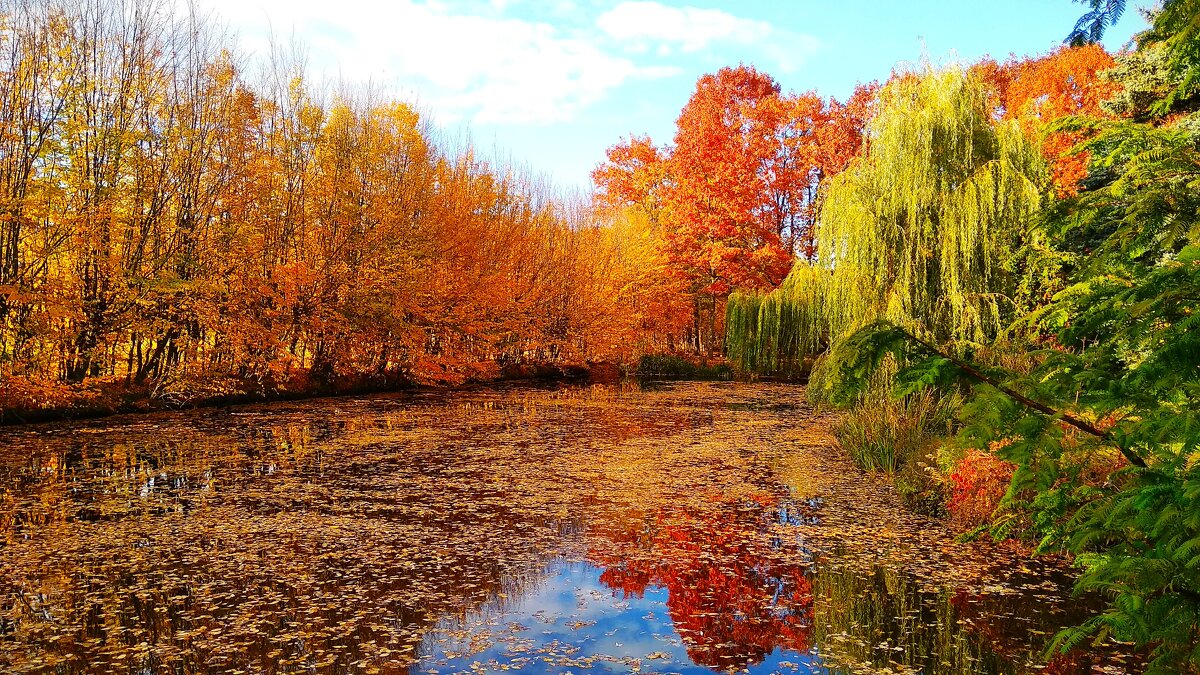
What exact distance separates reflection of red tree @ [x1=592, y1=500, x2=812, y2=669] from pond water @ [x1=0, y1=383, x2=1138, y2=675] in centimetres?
2

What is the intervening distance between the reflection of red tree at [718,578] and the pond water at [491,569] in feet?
0.07

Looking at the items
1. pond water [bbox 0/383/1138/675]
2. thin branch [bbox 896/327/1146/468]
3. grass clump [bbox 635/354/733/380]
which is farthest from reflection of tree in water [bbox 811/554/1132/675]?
grass clump [bbox 635/354/733/380]

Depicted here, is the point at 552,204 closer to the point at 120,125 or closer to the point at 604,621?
the point at 120,125

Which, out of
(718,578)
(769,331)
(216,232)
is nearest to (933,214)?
(718,578)

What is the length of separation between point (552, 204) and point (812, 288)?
1320cm

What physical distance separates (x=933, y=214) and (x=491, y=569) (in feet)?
27.1

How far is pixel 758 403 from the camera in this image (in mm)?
16219

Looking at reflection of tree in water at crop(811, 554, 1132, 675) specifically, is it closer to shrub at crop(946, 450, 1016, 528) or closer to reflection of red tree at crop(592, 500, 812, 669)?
reflection of red tree at crop(592, 500, 812, 669)

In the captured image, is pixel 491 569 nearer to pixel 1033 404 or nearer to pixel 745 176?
pixel 1033 404

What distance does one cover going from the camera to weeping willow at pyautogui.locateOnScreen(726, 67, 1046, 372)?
9.87m

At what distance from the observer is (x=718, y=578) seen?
4.93m

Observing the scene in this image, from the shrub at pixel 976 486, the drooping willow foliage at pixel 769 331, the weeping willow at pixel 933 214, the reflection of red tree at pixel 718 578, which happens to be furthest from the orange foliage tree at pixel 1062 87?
the reflection of red tree at pixel 718 578

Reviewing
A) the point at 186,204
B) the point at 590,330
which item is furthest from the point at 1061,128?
the point at 590,330

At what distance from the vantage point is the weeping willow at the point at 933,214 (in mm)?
9867
